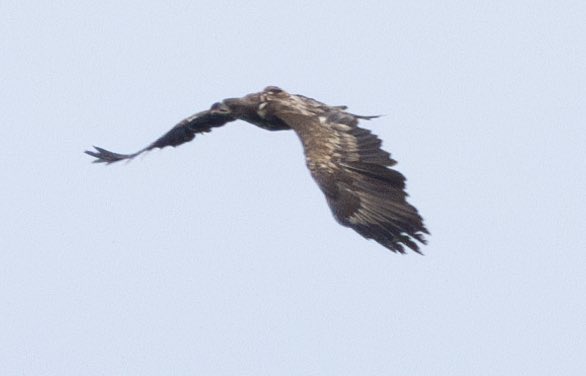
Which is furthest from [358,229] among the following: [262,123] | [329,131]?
[262,123]

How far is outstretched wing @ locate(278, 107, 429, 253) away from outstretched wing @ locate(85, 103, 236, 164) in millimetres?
2012

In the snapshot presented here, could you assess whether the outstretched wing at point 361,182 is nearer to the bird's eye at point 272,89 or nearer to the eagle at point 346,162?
the eagle at point 346,162

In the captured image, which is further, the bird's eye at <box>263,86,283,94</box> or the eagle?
the bird's eye at <box>263,86,283,94</box>

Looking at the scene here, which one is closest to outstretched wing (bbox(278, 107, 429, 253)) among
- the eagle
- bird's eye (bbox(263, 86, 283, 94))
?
the eagle

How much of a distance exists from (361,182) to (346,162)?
1.29 ft

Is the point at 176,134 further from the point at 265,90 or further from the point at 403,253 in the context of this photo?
the point at 403,253

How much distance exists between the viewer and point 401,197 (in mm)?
21391

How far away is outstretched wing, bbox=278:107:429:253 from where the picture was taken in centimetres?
2112

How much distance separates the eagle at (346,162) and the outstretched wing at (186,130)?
0.07 m

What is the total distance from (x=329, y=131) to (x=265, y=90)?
184 centimetres

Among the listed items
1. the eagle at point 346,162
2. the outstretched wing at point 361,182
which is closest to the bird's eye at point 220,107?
the eagle at point 346,162

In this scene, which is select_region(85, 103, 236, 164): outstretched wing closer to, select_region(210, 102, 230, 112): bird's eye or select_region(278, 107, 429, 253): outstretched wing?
select_region(210, 102, 230, 112): bird's eye

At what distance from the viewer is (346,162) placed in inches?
866

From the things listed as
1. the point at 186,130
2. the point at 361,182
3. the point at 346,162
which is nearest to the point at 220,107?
the point at 186,130
